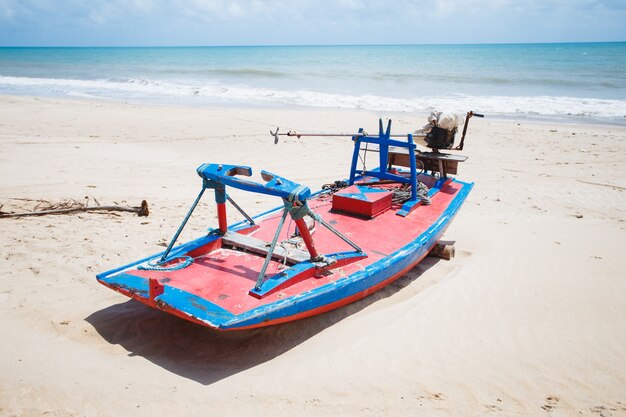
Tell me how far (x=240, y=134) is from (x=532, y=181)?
348 inches

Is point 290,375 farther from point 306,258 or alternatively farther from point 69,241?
point 69,241

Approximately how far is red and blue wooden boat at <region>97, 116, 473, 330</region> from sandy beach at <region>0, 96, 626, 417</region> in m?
0.49

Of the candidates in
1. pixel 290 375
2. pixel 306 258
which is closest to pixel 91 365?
pixel 290 375

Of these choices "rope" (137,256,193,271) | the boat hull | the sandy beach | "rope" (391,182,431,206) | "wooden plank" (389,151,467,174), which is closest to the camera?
the sandy beach

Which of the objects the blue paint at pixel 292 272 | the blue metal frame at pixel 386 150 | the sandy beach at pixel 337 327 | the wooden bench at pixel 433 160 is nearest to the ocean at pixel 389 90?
the sandy beach at pixel 337 327

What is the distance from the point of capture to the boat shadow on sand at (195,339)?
13.3 ft

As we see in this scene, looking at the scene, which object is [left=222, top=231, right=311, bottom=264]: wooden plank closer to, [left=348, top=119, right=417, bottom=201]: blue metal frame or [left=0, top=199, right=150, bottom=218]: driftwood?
[left=348, top=119, right=417, bottom=201]: blue metal frame

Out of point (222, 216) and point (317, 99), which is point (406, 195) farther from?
point (317, 99)

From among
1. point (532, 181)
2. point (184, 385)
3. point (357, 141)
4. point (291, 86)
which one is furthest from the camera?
point (291, 86)

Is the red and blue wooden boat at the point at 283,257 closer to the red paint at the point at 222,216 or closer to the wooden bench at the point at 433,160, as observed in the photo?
the red paint at the point at 222,216

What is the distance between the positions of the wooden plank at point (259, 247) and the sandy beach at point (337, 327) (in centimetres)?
69

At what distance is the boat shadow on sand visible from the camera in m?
4.04

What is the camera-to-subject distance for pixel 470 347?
178 inches

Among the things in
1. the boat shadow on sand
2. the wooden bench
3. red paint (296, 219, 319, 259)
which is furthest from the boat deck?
the wooden bench
